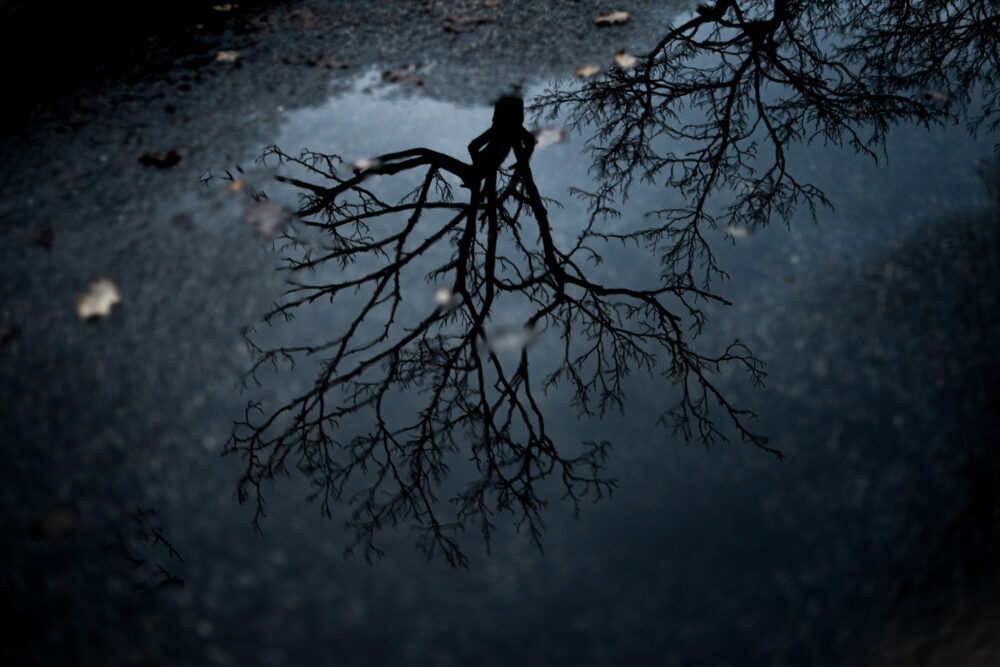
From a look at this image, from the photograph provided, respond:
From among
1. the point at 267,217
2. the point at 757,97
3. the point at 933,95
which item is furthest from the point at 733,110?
the point at 267,217

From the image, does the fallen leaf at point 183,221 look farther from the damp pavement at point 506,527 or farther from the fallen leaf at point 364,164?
the fallen leaf at point 364,164

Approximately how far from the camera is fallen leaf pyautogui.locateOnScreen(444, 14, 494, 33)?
10.1 feet

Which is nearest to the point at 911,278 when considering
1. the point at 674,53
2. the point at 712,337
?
the point at 712,337

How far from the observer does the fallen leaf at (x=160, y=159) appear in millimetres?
2270

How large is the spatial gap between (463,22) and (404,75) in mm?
619

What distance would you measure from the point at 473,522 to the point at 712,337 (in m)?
1.01

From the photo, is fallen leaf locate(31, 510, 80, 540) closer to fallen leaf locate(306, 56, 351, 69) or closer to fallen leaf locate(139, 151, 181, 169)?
fallen leaf locate(139, 151, 181, 169)

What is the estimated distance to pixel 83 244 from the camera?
1977 millimetres

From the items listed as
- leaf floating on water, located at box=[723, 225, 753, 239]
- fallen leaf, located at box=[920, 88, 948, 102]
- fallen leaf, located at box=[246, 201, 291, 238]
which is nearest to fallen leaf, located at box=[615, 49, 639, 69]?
leaf floating on water, located at box=[723, 225, 753, 239]

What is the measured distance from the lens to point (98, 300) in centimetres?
184

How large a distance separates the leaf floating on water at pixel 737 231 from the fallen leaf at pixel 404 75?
5.32 feet

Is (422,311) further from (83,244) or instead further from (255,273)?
(83,244)

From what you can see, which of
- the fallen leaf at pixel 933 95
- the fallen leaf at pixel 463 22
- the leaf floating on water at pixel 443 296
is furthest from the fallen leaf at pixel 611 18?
the leaf floating on water at pixel 443 296

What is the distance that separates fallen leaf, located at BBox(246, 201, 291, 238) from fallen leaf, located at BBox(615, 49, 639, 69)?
6.22ft
